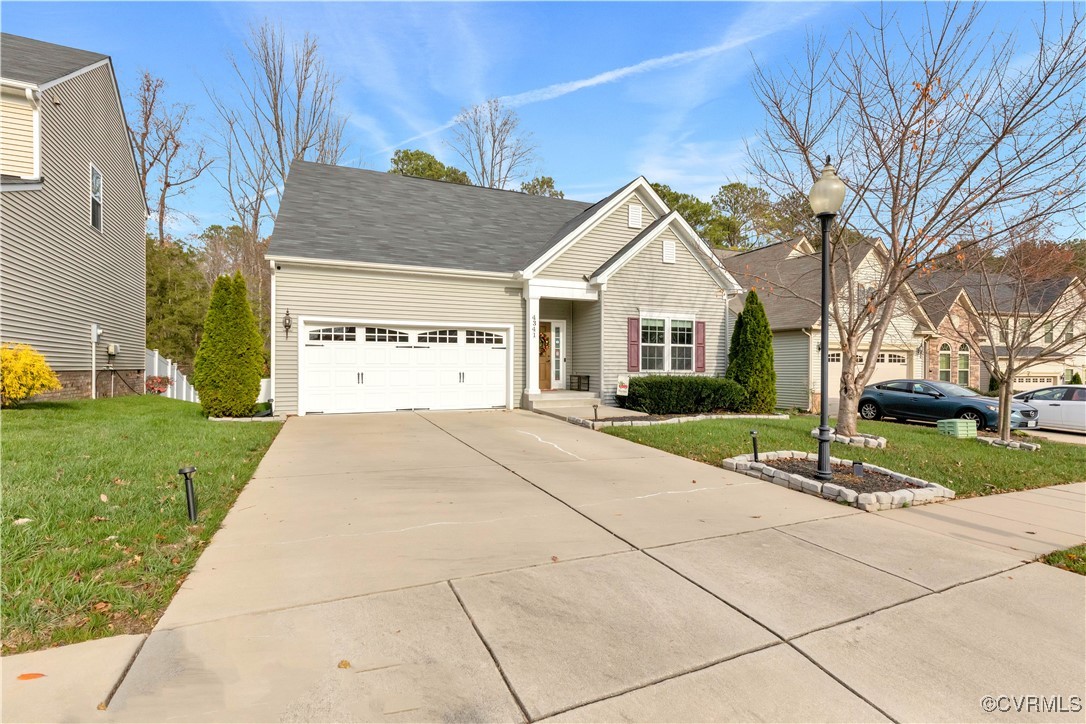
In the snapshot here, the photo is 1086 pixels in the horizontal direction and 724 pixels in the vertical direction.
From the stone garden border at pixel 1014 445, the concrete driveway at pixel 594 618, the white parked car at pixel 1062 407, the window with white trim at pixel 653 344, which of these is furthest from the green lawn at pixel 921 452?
the white parked car at pixel 1062 407

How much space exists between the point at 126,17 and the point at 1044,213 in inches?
668

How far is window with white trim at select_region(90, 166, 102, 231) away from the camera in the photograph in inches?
525

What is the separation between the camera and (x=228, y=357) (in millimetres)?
10758

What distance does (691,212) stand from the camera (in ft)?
105

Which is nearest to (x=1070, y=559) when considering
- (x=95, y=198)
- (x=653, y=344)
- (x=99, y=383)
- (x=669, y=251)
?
(x=653, y=344)

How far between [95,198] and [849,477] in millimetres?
18488

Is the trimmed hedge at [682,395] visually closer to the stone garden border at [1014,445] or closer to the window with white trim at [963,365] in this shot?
the stone garden border at [1014,445]

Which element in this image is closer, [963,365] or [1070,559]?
[1070,559]

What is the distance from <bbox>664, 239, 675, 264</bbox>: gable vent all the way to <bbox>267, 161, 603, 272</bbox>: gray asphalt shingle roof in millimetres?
2824

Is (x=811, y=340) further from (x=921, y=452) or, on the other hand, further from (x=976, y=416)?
(x=921, y=452)

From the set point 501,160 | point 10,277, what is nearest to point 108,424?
point 10,277

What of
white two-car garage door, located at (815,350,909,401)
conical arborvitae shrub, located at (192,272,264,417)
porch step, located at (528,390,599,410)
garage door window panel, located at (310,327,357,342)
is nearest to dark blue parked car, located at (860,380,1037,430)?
white two-car garage door, located at (815,350,909,401)

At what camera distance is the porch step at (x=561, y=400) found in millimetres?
13219

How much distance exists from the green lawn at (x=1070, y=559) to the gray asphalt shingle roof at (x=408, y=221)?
37.7ft
